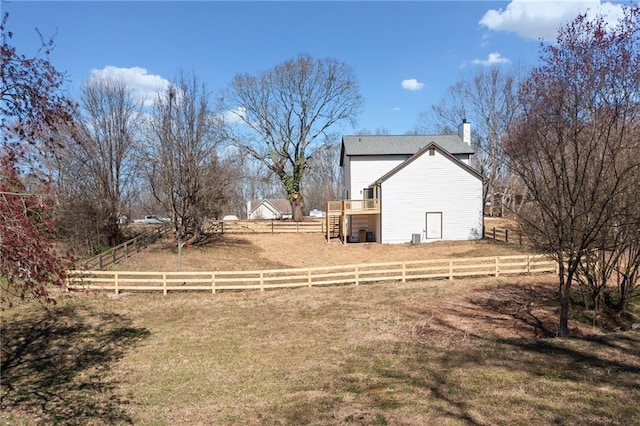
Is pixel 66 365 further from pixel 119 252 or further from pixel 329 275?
pixel 119 252

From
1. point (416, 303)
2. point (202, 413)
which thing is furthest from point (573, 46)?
point (202, 413)

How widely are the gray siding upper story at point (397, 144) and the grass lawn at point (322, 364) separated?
19497mm

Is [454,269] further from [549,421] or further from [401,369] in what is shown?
[549,421]

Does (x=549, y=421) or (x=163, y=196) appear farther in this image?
(x=163, y=196)

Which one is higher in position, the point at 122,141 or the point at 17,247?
the point at 122,141

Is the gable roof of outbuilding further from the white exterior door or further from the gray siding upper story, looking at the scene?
the white exterior door

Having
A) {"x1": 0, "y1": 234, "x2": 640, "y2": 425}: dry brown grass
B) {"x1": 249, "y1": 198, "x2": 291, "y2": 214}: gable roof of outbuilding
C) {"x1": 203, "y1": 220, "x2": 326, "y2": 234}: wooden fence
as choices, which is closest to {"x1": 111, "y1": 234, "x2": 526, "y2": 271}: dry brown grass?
{"x1": 203, "y1": 220, "x2": 326, "y2": 234}: wooden fence

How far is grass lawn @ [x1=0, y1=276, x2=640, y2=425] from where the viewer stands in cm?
550

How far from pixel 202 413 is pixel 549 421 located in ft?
15.6

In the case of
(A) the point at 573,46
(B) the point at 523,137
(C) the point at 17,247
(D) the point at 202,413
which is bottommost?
(D) the point at 202,413

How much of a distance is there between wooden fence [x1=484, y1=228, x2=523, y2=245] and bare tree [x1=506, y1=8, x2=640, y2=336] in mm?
15010

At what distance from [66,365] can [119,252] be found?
13103 millimetres

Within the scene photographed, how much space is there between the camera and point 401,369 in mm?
7203

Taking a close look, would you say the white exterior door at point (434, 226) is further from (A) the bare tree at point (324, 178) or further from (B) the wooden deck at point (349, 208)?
(A) the bare tree at point (324, 178)
